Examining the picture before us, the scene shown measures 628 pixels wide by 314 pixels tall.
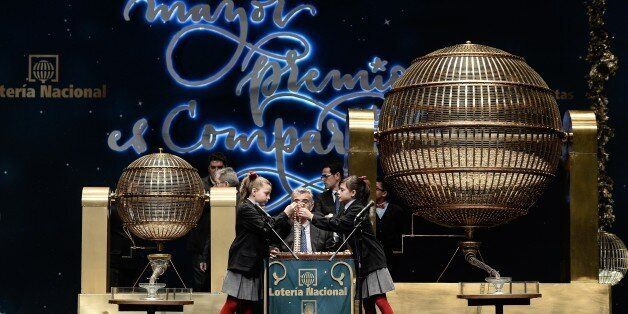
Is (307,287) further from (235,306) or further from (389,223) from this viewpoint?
(389,223)

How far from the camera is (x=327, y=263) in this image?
9.68m

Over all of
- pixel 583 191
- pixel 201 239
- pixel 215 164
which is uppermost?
pixel 215 164

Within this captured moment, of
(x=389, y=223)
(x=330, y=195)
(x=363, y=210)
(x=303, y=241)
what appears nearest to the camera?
(x=363, y=210)

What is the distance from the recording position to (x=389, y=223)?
1221 centimetres

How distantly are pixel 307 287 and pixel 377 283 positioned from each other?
51cm

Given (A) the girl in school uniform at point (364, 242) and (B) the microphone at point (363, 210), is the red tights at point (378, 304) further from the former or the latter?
(B) the microphone at point (363, 210)

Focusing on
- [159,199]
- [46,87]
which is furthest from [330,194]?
[46,87]

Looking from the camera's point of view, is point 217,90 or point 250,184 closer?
point 250,184

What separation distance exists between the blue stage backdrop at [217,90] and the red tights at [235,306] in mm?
4484

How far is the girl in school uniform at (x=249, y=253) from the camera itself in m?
9.84

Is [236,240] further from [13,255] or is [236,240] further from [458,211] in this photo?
[13,255]

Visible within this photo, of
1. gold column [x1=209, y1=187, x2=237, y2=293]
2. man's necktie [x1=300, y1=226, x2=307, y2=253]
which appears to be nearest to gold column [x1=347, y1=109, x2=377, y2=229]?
man's necktie [x1=300, y1=226, x2=307, y2=253]

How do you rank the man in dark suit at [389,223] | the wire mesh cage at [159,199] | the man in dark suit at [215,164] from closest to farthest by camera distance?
1. the wire mesh cage at [159,199]
2. the man in dark suit at [389,223]
3. the man in dark suit at [215,164]

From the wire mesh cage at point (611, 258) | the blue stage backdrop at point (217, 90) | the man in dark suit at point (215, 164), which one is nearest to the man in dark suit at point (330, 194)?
the man in dark suit at point (215, 164)
